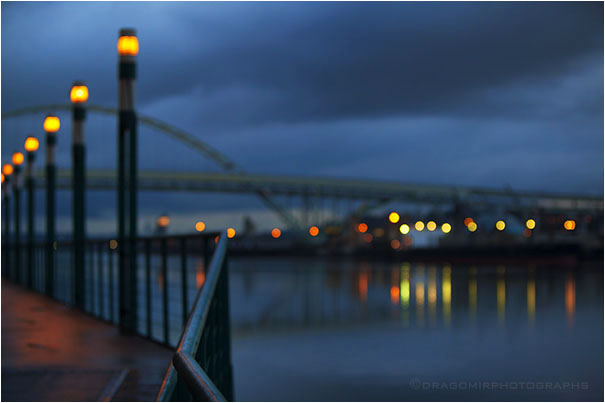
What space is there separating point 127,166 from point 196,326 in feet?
17.6

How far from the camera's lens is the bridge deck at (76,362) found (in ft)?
16.3

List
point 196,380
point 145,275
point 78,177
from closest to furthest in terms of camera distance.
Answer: point 196,380 → point 78,177 → point 145,275

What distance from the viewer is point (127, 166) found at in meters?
8.62

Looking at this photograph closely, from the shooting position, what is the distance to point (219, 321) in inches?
218

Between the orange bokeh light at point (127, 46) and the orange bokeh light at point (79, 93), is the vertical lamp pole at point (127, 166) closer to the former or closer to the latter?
the orange bokeh light at point (127, 46)

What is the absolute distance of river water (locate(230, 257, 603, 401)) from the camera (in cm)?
1203

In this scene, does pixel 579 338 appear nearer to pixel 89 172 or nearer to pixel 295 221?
pixel 295 221

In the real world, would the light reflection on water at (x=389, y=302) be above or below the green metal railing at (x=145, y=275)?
below

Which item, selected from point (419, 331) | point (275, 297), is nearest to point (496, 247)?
point (275, 297)

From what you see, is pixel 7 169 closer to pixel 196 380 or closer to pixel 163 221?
pixel 196 380

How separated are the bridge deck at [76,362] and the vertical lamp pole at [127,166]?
1.61 ft

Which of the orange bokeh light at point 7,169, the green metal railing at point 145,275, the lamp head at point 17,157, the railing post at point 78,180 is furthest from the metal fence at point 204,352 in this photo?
the orange bokeh light at point 7,169

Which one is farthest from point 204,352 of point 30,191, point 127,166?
point 30,191

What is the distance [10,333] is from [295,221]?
6619cm
